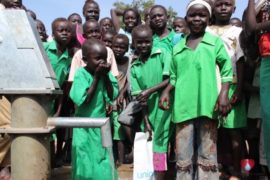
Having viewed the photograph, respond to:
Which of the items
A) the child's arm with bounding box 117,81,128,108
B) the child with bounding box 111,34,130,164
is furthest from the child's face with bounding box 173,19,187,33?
the child's arm with bounding box 117,81,128,108

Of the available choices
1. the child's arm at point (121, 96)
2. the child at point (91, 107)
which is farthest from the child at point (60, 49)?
the child at point (91, 107)

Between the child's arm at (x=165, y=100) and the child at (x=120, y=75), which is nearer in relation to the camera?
the child's arm at (x=165, y=100)

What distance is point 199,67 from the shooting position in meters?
3.50

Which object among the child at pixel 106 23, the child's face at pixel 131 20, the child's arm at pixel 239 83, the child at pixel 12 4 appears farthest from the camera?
the child at pixel 106 23

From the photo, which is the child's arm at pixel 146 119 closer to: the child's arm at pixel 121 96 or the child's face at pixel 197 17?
the child's arm at pixel 121 96

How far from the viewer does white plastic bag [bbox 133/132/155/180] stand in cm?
389

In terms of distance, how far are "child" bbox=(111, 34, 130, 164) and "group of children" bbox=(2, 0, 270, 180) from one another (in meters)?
0.01

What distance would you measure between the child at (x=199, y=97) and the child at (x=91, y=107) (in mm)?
552

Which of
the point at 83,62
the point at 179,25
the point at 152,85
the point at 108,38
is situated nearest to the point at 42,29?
the point at 108,38

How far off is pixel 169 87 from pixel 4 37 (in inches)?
89.2

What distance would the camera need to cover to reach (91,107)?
378cm

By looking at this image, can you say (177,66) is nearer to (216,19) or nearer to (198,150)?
(198,150)

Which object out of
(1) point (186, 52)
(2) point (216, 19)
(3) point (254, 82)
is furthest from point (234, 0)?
(1) point (186, 52)

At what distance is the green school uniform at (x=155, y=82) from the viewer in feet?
13.2
